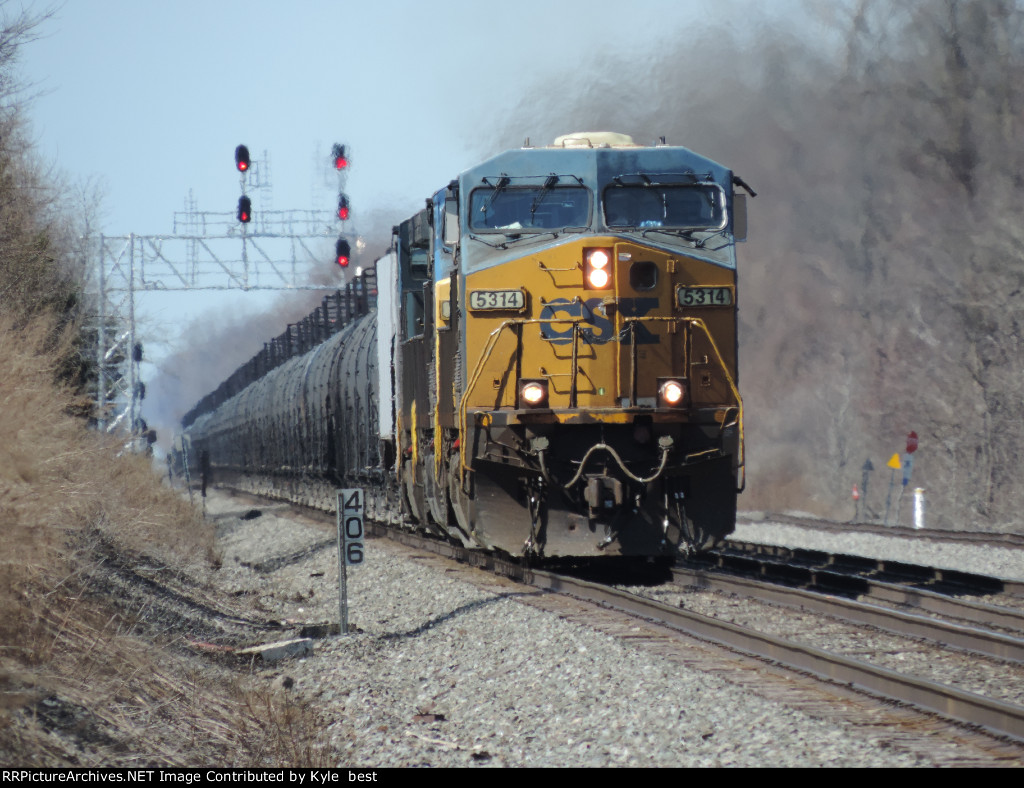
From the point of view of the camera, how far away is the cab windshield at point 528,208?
10586 mm

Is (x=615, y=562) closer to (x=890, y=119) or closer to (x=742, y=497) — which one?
(x=742, y=497)

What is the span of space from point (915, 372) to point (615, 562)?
65.7 feet

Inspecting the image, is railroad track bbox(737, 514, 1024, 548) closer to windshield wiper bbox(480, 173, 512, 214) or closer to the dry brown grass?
windshield wiper bbox(480, 173, 512, 214)

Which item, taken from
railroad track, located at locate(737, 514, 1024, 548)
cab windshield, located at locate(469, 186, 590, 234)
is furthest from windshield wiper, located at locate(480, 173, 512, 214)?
railroad track, located at locate(737, 514, 1024, 548)

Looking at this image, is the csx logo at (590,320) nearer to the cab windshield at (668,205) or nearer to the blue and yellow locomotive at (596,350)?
the blue and yellow locomotive at (596,350)

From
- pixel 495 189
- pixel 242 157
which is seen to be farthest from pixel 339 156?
pixel 495 189

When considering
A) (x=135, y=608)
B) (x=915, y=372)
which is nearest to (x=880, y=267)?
(x=915, y=372)

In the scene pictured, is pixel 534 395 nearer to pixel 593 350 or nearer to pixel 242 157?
pixel 593 350

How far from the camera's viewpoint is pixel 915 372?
102 feet

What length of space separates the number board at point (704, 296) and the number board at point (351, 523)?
3.20 meters

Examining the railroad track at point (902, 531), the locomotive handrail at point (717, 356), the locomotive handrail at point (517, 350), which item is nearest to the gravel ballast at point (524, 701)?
the locomotive handrail at point (517, 350)

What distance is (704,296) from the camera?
34.3 ft

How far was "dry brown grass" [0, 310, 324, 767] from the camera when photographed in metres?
5.63

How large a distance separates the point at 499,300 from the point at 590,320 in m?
0.80
